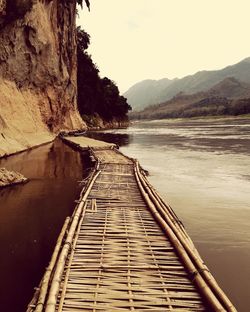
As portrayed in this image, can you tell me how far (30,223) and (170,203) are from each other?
4.93 metres

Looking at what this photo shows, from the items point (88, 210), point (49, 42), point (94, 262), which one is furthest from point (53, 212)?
point (49, 42)

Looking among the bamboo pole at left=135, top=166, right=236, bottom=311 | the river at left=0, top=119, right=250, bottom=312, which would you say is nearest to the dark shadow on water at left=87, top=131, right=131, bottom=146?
the river at left=0, top=119, right=250, bottom=312

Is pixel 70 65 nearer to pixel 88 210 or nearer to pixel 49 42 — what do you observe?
pixel 49 42

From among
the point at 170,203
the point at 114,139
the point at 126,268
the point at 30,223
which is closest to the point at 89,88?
the point at 114,139

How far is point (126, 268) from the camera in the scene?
234 inches

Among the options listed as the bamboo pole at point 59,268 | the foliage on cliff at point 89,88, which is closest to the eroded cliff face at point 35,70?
the bamboo pole at point 59,268

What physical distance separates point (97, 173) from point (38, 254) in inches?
296

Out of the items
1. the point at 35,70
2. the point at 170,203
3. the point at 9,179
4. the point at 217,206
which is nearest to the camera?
the point at 217,206

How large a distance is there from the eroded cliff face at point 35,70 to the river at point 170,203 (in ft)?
24.4

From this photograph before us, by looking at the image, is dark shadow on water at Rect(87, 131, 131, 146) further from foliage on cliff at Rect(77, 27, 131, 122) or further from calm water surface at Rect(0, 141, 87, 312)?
foliage on cliff at Rect(77, 27, 131, 122)

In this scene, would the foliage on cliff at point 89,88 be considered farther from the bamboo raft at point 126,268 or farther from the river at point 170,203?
the bamboo raft at point 126,268

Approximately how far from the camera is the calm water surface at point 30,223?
21.3ft

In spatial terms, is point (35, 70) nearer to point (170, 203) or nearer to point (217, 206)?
point (170, 203)

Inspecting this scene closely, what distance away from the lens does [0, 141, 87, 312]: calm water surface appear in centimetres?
650
